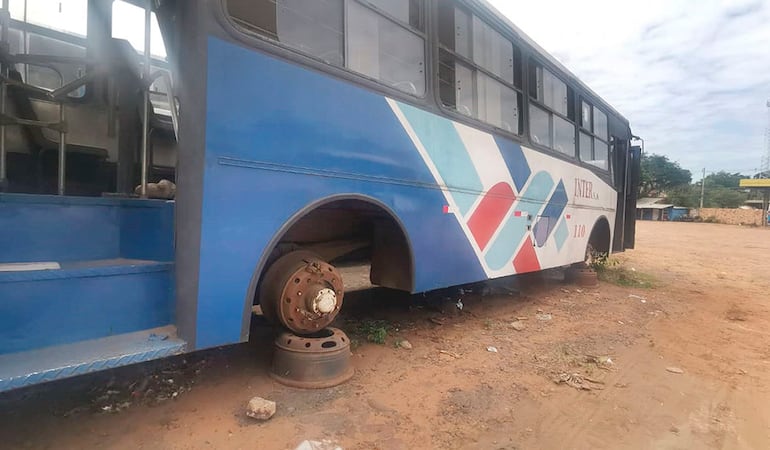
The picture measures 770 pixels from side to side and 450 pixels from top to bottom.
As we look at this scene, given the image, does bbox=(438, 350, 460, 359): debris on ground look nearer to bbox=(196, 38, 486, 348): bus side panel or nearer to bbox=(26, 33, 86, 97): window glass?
bbox=(196, 38, 486, 348): bus side panel

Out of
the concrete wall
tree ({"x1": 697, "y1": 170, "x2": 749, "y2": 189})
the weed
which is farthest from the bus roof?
tree ({"x1": 697, "y1": 170, "x2": 749, "y2": 189})

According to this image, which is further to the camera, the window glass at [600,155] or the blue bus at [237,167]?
the window glass at [600,155]

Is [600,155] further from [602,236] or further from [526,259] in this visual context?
[526,259]

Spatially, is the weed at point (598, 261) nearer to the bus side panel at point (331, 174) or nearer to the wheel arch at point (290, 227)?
the bus side panel at point (331, 174)

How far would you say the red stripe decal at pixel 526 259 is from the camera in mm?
5230

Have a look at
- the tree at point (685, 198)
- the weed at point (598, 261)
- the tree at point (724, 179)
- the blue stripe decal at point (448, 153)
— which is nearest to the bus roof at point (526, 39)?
the blue stripe decal at point (448, 153)

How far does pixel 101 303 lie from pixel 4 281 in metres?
0.37

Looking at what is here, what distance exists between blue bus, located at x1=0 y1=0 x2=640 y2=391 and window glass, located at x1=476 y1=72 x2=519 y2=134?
1.0 inches

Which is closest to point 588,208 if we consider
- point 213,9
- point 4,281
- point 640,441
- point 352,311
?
point 352,311

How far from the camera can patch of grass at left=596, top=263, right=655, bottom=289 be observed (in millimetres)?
8719

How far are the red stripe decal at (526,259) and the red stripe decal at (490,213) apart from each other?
2.10 feet

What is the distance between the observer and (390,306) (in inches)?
215

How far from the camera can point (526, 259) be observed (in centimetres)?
544

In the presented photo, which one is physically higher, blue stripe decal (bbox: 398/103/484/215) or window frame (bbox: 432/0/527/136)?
window frame (bbox: 432/0/527/136)
